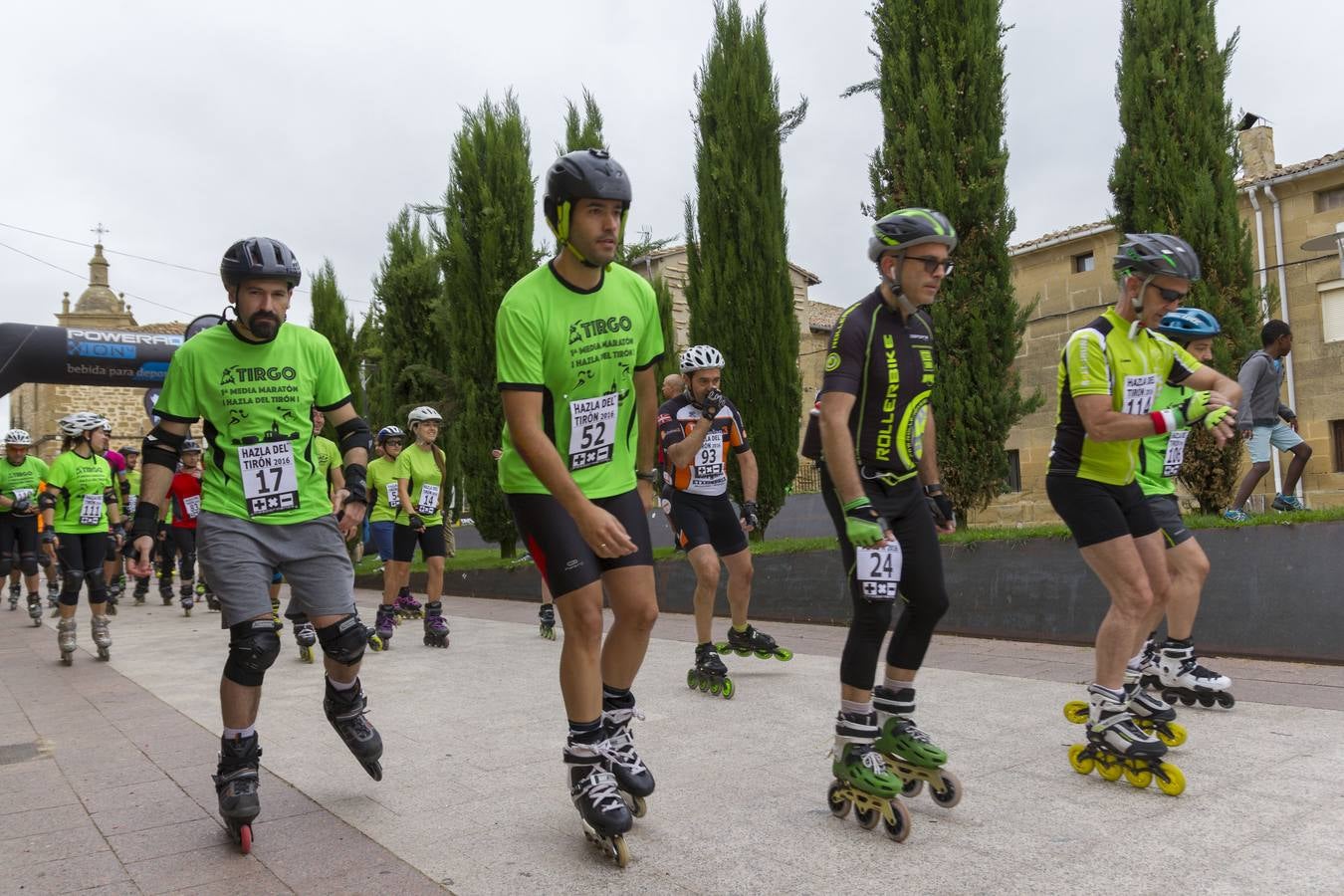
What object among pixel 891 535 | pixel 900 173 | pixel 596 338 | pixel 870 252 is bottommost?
pixel 891 535

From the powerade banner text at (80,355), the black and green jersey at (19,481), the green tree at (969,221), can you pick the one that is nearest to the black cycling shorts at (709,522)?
the green tree at (969,221)

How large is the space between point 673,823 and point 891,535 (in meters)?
1.26

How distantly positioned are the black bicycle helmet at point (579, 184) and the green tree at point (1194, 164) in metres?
8.21

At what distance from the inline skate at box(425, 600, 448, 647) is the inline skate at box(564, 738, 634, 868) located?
5.79m

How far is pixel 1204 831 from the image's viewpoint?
10.6 feet

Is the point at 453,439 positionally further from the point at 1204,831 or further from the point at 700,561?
the point at 1204,831

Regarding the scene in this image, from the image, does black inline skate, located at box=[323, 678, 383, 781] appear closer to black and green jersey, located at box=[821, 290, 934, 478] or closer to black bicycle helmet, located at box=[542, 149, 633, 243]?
black bicycle helmet, located at box=[542, 149, 633, 243]

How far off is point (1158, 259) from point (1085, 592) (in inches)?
164

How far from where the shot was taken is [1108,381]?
13.8 ft

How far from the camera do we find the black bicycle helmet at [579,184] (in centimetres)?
342

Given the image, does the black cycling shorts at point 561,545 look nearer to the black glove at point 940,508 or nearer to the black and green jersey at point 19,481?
the black glove at point 940,508

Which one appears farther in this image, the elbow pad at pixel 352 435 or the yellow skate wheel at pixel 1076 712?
the yellow skate wheel at pixel 1076 712

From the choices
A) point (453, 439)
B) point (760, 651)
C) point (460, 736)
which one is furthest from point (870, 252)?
point (453, 439)

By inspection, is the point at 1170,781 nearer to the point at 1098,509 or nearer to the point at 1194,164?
the point at 1098,509
